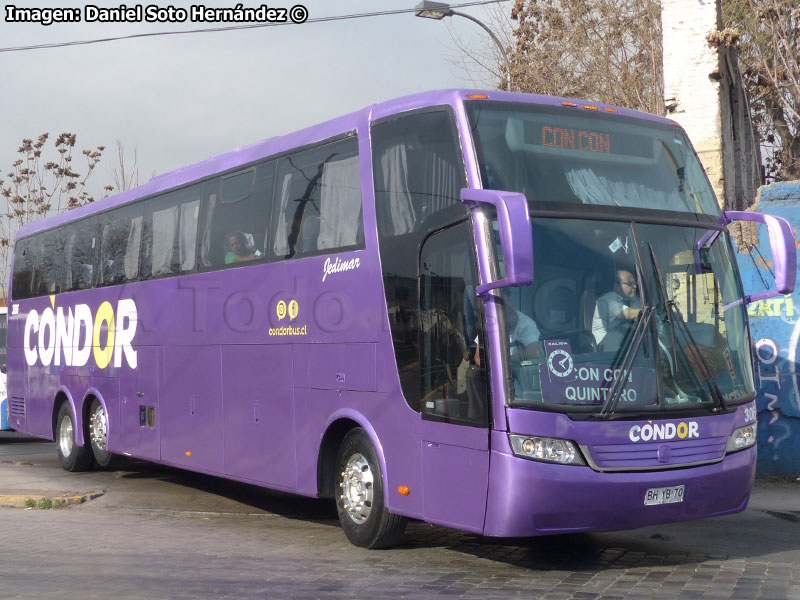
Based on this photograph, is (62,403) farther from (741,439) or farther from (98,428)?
(741,439)

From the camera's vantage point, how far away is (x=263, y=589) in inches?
279

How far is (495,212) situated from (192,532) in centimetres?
445

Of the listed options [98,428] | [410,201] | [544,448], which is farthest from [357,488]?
[98,428]

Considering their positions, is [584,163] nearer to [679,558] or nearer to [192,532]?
[679,558]

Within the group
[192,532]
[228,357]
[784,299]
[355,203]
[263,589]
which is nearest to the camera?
[263,589]

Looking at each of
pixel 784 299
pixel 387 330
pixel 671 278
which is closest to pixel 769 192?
pixel 784 299

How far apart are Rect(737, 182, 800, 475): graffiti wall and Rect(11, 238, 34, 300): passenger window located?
35.9 ft

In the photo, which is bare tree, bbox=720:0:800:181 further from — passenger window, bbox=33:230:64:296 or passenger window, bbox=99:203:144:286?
passenger window, bbox=33:230:64:296

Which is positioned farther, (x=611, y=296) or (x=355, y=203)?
(x=355, y=203)

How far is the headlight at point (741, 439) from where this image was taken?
767 cm

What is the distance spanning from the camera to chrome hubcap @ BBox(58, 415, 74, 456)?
599 inches

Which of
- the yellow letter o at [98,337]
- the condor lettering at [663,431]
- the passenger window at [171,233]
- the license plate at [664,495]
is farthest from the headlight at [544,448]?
the yellow letter o at [98,337]

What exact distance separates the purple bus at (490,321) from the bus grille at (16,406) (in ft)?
25.3

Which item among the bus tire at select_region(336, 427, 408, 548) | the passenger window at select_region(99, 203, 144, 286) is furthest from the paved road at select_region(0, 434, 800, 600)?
the passenger window at select_region(99, 203, 144, 286)
